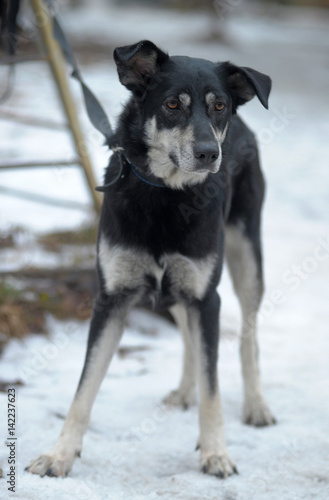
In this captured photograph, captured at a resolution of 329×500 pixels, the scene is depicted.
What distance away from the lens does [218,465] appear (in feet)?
9.11

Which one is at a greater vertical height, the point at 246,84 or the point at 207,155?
the point at 246,84

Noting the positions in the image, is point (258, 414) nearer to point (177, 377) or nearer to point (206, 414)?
point (206, 414)

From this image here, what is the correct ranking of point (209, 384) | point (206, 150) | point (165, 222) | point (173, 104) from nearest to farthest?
point (206, 150) → point (173, 104) → point (165, 222) → point (209, 384)

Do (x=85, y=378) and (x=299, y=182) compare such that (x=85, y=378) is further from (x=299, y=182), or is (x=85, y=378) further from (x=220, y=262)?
(x=299, y=182)

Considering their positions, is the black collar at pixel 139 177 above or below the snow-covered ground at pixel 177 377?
above

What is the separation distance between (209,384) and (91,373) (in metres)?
0.56

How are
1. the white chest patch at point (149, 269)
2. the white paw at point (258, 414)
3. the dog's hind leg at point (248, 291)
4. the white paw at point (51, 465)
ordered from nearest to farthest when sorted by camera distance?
the white paw at point (51, 465) < the white chest patch at point (149, 269) < the white paw at point (258, 414) < the dog's hind leg at point (248, 291)

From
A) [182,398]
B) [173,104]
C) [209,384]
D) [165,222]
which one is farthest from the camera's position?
[182,398]

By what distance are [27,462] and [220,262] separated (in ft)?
4.17

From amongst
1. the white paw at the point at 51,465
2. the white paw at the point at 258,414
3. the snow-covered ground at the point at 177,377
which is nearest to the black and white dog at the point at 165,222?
the white paw at the point at 51,465

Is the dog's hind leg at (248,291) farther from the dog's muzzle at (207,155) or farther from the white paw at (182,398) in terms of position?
the dog's muzzle at (207,155)

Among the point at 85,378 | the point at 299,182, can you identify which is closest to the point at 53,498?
the point at 85,378

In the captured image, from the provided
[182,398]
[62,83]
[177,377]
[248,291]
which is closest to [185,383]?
[182,398]

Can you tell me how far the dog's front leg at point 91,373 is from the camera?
271 centimetres
